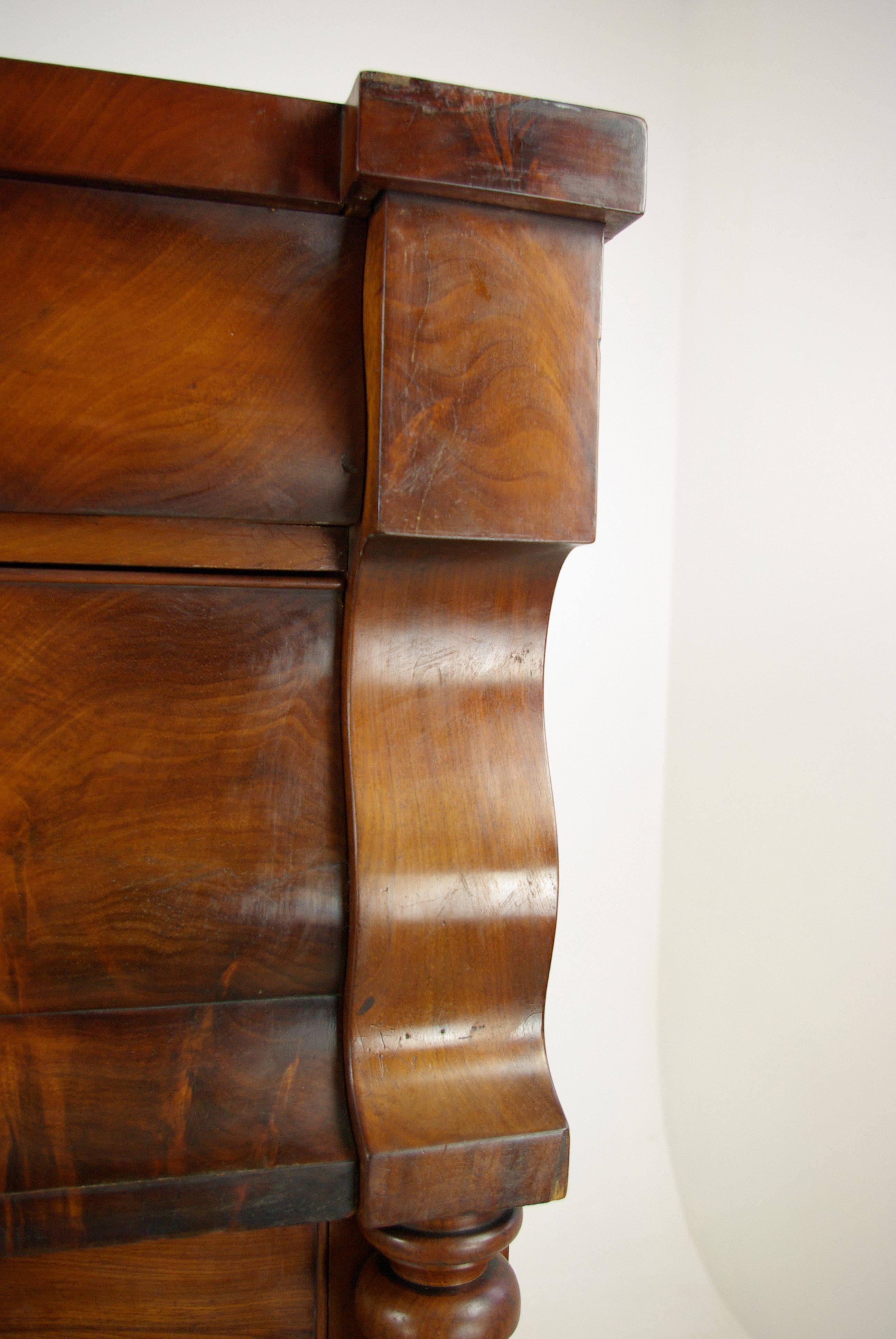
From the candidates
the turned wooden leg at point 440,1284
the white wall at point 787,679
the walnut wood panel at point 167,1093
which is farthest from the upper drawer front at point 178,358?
the white wall at point 787,679

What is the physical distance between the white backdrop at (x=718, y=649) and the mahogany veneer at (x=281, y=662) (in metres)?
0.76

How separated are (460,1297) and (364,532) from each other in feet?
1.25

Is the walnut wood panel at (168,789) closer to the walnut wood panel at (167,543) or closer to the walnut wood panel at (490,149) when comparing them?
the walnut wood panel at (167,543)

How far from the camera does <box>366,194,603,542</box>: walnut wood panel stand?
47 cm

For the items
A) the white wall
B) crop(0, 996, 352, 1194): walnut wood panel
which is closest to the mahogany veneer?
crop(0, 996, 352, 1194): walnut wood panel

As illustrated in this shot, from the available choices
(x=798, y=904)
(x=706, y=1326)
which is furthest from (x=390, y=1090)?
(x=706, y=1326)

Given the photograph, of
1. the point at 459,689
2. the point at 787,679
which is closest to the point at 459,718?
the point at 459,689

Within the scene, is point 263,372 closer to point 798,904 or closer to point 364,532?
point 364,532

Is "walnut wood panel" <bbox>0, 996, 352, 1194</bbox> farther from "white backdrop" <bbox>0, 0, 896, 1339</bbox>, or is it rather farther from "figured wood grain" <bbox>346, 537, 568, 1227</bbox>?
"white backdrop" <bbox>0, 0, 896, 1339</bbox>

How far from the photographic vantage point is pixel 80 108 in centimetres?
45

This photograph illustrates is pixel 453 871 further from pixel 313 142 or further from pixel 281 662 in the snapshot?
pixel 313 142

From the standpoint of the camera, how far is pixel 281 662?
0.52 m

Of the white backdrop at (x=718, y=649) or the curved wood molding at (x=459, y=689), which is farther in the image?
the white backdrop at (x=718, y=649)

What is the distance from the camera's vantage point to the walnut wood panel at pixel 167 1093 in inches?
18.1
